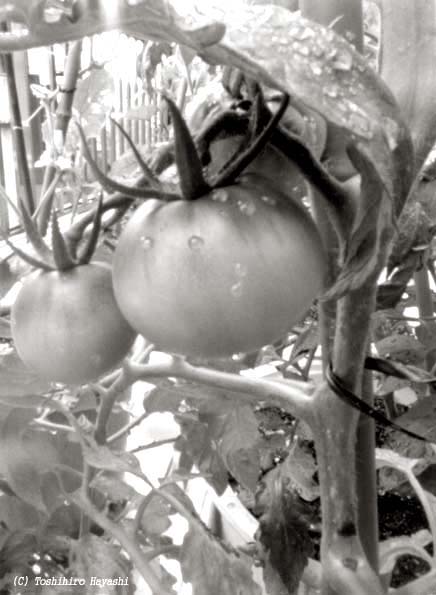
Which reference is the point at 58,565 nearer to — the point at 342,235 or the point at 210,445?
the point at 210,445

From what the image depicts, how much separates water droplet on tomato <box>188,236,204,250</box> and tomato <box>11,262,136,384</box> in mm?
68

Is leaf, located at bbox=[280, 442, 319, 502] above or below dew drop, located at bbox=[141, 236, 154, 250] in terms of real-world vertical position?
below

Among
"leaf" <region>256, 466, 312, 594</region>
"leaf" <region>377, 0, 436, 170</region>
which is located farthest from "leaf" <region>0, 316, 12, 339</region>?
"leaf" <region>377, 0, 436, 170</region>

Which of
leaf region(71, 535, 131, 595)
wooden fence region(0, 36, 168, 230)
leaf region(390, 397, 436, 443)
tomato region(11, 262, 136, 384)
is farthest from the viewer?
wooden fence region(0, 36, 168, 230)

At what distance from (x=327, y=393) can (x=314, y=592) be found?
1.09 ft

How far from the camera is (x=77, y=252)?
0.28 meters

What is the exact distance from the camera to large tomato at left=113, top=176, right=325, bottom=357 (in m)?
0.22

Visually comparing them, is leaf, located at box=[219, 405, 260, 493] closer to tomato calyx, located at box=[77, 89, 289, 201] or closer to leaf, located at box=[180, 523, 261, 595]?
leaf, located at box=[180, 523, 261, 595]

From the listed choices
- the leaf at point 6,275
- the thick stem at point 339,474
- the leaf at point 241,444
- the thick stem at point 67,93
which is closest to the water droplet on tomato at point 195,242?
the thick stem at point 339,474

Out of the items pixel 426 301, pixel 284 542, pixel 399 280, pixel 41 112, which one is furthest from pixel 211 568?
pixel 41 112

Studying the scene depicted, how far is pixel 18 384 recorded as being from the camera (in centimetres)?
48

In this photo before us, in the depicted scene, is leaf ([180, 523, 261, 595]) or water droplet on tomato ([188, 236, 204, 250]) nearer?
water droplet on tomato ([188, 236, 204, 250])

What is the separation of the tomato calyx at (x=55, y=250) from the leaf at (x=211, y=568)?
0.99 feet

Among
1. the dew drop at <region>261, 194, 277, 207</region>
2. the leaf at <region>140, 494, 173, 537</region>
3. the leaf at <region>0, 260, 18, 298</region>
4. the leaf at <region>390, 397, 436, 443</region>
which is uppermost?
the dew drop at <region>261, 194, 277, 207</region>
